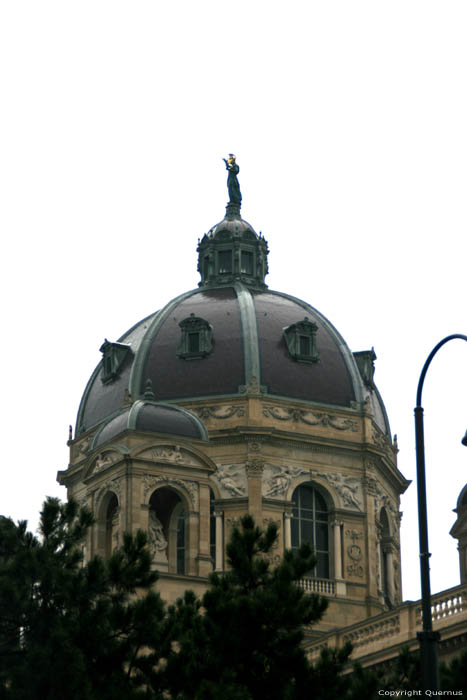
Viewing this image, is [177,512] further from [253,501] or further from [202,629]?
[202,629]

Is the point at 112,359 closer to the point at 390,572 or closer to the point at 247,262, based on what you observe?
the point at 247,262

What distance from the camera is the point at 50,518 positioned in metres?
38.2

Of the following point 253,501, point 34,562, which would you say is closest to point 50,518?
point 34,562

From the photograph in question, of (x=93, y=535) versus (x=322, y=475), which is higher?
(x=322, y=475)

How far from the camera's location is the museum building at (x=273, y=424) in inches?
2559

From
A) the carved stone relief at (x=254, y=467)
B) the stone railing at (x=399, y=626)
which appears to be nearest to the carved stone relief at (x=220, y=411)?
the carved stone relief at (x=254, y=467)

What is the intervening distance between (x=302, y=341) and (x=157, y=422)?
1333 cm

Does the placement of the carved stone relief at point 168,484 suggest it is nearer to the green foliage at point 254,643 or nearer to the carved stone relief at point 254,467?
the carved stone relief at point 254,467

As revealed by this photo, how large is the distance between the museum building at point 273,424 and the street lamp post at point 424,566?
30.6m

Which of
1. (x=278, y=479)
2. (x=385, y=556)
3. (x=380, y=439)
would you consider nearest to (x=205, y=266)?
(x=380, y=439)

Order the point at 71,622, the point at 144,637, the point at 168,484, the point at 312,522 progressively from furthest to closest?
the point at 312,522
the point at 168,484
the point at 144,637
the point at 71,622

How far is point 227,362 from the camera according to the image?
6856 centimetres

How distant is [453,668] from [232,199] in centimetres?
4540

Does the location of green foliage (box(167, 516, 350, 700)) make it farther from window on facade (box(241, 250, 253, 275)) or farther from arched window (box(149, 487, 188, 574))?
window on facade (box(241, 250, 253, 275))
